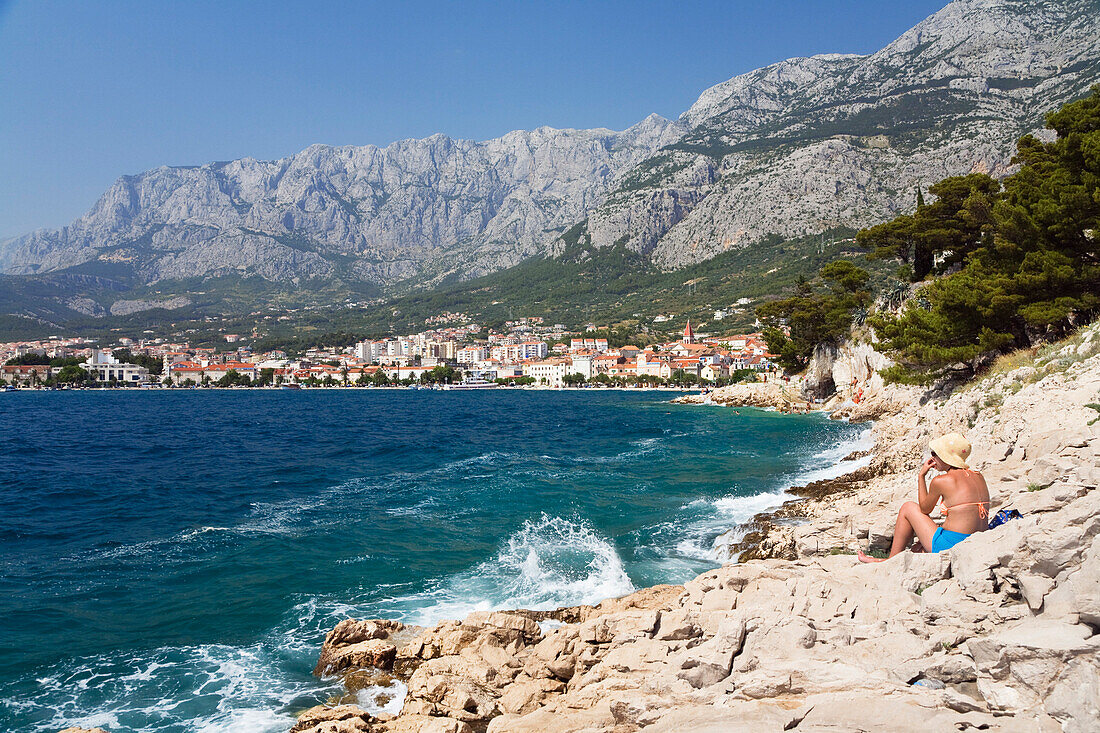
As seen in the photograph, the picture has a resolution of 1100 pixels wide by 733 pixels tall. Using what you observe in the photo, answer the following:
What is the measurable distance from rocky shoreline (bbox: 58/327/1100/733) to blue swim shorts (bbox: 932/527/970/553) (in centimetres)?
40

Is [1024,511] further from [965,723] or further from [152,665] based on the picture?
[152,665]

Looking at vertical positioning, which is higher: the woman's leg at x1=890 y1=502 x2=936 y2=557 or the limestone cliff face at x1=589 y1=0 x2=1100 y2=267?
the limestone cliff face at x1=589 y1=0 x2=1100 y2=267

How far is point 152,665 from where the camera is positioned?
8336mm

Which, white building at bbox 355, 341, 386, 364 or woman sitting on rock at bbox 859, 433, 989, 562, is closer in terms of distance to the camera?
woman sitting on rock at bbox 859, 433, 989, 562

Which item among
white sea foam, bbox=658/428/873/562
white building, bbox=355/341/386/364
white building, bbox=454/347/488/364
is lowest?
white sea foam, bbox=658/428/873/562

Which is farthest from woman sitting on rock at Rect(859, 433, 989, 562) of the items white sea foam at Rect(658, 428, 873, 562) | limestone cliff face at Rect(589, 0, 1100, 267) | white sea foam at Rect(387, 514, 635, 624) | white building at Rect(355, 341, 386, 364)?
white building at Rect(355, 341, 386, 364)

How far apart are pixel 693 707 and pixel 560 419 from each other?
Answer: 42458 millimetres

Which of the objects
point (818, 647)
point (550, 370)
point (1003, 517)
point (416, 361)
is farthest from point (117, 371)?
point (1003, 517)

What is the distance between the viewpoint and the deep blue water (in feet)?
26.2

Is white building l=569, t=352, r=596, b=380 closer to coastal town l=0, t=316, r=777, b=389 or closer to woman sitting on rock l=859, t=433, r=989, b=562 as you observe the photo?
coastal town l=0, t=316, r=777, b=389

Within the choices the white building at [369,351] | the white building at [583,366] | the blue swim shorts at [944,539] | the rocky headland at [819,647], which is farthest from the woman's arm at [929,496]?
the white building at [369,351]

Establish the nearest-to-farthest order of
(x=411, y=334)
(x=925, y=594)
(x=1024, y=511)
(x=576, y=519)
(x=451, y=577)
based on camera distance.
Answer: (x=925, y=594) < (x=1024, y=511) < (x=451, y=577) < (x=576, y=519) < (x=411, y=334)

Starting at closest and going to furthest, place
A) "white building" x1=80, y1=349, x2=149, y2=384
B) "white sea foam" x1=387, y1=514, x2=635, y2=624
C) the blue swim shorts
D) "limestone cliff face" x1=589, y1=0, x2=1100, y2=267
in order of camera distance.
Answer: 1. the blue swim shorts
2. "white sea foam" x1=387, y1=514, x2=635, y2=624
3. "limestone cliff face" x1=589, y1=0, x2=1100, y2=267
4. "white building" x1=80, y1=349, x2=149, y2=384

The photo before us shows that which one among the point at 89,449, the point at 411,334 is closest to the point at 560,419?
the point at 89,449
